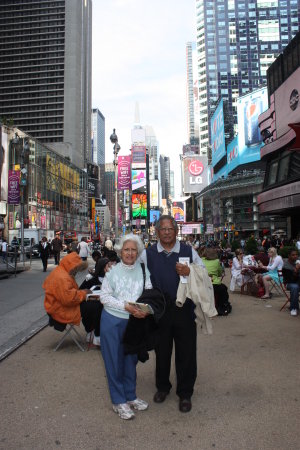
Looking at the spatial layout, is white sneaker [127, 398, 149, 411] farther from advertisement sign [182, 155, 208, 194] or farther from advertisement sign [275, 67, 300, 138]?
advertisement sign [182, 155, 208, 194]

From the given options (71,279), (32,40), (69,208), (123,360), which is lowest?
(123,360)

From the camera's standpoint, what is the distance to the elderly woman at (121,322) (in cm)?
342

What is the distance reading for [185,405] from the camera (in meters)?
3.51

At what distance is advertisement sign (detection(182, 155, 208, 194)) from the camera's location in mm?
94406

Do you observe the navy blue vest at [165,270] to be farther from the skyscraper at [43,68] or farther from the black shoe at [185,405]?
the skyscraper at [43,68]

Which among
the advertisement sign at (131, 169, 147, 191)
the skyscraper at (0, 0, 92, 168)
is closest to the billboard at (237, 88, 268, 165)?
the advertisement sign at (131, 169, 147, 191)

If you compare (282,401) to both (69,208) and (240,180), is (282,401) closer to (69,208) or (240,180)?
(240,180)

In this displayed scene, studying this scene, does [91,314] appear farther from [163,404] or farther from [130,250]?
[130,250]

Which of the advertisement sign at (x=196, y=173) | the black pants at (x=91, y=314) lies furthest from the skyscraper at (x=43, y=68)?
the black pants at (x=91, y=314)

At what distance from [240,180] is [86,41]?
365 feet

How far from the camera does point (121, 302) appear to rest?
3.37m

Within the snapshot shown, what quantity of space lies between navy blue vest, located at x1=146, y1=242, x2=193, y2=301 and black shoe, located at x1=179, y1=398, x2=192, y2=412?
0.98 metres

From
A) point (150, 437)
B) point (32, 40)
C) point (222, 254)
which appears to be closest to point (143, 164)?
point (32, 40)

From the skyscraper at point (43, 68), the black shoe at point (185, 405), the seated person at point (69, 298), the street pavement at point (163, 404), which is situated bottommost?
the street pavement at point (163, 404)
